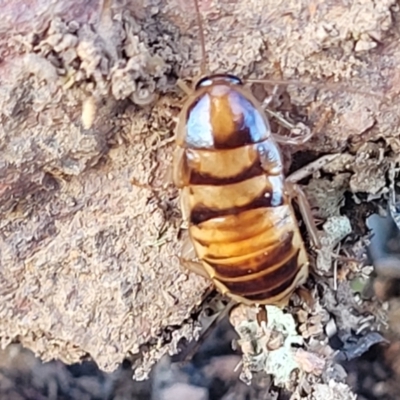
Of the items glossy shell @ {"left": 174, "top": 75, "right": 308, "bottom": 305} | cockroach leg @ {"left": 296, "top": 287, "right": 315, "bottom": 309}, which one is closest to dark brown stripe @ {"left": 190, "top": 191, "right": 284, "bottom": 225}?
glossy shell @ {"left": 174, "top": 75, "right": 308, "bottom": 305}

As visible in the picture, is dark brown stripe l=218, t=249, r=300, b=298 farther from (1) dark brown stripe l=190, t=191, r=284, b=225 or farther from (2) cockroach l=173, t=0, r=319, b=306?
(1) dark brown stripe l=190, t=191, r=284, b=225

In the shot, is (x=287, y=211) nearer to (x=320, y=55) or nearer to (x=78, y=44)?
(x=320, y=55)

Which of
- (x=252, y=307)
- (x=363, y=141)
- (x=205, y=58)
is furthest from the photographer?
(x=252, y=307)

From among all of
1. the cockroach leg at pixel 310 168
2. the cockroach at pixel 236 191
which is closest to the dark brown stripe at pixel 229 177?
the cockroach at pixel 236 191

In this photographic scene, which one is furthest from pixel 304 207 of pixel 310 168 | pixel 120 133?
pixel 120 133

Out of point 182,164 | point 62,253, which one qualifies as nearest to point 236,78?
point 182,164
